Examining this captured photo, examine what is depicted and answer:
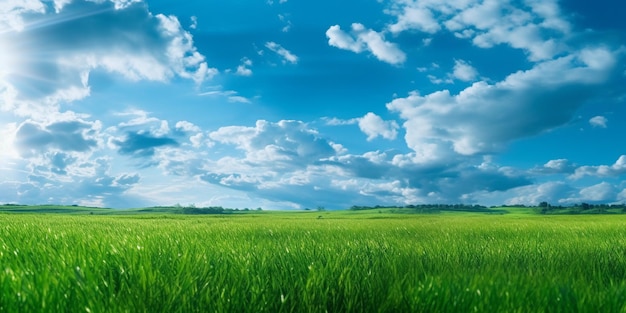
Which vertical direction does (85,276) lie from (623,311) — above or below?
above

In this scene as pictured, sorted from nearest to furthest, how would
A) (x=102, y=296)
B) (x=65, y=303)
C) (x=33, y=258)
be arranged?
(x=65, y=303) < (x=102, y=296) < (x=33, y=258)

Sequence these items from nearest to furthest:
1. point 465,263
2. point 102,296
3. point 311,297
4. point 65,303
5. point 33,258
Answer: point 65,303 → point 102,296 → point 311,297 → point 33,258 → point 465,263

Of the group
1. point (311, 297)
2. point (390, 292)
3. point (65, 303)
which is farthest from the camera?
point (390, 292)

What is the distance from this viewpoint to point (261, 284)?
3799 millimetres

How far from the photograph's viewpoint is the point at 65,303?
3.08m

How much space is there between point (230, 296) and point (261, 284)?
411 mm

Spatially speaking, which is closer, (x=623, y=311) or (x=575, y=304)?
(x=623, y=311)

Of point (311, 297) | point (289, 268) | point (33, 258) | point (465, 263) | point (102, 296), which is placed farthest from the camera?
point (465, 263)

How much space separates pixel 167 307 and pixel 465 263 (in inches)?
169

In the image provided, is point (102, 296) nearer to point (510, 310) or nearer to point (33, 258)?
point (33, 258)

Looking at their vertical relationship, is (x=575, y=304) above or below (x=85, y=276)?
below

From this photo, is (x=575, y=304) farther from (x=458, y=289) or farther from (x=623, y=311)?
(x=458, y=289)

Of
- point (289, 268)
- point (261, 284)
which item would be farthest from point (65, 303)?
point (289, 268)

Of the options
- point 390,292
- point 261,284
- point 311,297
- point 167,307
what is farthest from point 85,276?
point 390,292
